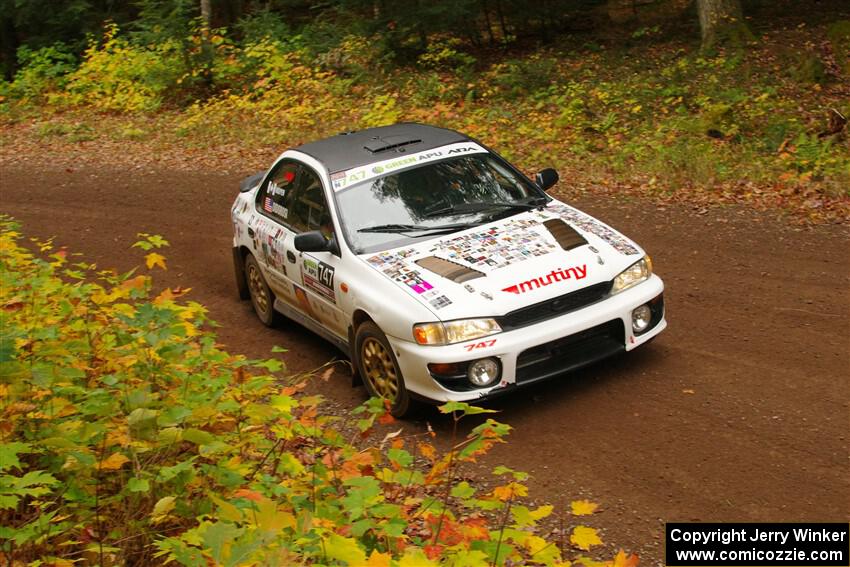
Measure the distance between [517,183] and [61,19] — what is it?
66.0ft

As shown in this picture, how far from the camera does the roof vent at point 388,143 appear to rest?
27.6 ft

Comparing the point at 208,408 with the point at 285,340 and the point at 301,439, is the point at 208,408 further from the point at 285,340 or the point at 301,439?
the point at 285,340

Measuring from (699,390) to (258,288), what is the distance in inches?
184

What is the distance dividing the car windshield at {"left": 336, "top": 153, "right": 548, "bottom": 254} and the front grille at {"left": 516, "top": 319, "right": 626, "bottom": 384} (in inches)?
54.6

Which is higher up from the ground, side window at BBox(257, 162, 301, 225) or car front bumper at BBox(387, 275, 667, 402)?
side window at BBox(257, 162, 301, 225)

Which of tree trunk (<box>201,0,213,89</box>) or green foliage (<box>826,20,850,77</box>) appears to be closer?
green foliage (<box>826,20,850,77</box>)

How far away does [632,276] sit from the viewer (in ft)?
23.7

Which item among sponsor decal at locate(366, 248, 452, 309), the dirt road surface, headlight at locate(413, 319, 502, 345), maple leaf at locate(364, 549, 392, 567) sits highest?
maple leaf at locate(364, 549, 392, 567)

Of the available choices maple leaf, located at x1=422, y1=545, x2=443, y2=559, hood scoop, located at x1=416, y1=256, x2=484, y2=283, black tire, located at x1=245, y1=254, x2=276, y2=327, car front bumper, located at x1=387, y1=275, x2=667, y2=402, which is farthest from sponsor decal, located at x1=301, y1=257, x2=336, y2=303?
maple leaf, located at x1=422, y1=545, x2=443, y2=559

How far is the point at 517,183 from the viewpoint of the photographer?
329 inches

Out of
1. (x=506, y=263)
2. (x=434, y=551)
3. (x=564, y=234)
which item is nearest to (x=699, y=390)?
(x=564, y=234)

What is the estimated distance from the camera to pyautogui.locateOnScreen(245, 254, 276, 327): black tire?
30.6 feet

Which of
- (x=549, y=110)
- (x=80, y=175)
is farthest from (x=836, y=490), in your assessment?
(x=80, y=175)

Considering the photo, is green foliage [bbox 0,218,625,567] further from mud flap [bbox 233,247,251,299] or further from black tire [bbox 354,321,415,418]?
mud flap [bbox 233,247,251,299]
